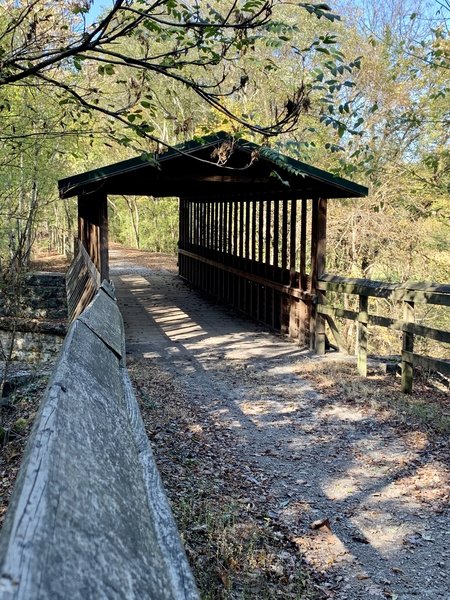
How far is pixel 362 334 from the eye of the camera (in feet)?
28.1

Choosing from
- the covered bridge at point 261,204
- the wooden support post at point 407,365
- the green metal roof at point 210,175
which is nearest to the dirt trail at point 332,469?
the wooden support post at point 407,365

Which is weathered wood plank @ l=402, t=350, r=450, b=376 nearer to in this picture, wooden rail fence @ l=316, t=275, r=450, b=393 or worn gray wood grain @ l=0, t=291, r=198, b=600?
wooden rail fence @ l=316, t=275, r=450, b=393

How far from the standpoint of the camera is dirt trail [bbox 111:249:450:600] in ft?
12.1

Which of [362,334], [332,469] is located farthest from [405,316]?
[332,469]

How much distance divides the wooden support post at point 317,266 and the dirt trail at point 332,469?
Result: 39cm

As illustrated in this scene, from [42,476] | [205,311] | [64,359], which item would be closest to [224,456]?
[64,359]

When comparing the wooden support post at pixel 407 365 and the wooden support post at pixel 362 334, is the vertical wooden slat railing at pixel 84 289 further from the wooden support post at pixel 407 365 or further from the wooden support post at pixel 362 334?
the wooden support post at pixel 407 365

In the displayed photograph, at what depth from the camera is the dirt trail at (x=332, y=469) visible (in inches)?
145

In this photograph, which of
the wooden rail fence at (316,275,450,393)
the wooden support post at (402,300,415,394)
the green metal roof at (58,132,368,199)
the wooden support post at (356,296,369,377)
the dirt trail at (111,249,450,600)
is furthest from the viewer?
the green metal roof at (58,132,368,199)

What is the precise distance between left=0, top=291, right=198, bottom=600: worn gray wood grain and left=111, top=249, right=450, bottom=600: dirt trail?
7.97 feet

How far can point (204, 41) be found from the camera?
469 cm

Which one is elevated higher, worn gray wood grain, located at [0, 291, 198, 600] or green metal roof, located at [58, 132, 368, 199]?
green metal roof, located at [58, 132, 368, 199]

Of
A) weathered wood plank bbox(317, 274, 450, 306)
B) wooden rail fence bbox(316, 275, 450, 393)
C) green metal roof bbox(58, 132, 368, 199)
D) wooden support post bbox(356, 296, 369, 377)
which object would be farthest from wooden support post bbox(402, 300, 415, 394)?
green metal roof bbox(58, 132, 368, 199)

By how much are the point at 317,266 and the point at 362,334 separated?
7.75 ft
